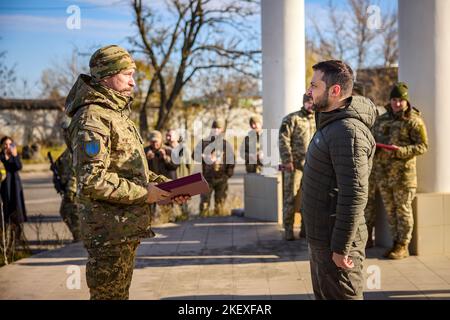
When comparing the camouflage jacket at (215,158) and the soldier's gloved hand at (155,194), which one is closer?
the soldier's gloved hand at (155,194)

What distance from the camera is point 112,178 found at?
11.9 ft

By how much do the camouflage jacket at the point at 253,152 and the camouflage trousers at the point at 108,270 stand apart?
7699 millimetres

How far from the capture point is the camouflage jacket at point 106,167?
11.7 feet

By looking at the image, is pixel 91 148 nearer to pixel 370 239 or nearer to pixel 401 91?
pixel 401 91

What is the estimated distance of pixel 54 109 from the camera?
101 feet

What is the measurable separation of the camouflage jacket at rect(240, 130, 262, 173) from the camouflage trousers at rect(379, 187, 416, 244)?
14.5 feet

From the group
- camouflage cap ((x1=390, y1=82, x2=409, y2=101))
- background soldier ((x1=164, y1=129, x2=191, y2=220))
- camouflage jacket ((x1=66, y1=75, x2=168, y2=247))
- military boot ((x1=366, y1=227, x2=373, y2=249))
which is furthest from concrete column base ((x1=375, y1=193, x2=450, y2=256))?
background soldier ((x1=164, y1=129, x2=191, y2=220))

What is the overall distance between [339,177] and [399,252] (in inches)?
156

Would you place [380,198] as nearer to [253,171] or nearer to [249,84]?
[253,171]

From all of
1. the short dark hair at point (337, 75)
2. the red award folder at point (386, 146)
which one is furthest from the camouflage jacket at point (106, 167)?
the red award folder at point (386, 146)

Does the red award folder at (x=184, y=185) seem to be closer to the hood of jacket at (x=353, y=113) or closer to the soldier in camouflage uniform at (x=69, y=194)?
the hood of jacket at (x=353, y=113)

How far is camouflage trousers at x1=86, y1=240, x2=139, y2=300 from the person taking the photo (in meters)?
3.81

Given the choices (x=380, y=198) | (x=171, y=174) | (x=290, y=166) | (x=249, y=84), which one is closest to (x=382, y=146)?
(x=380, y=198)

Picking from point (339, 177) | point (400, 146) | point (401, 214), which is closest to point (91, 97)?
point (339, 177)
